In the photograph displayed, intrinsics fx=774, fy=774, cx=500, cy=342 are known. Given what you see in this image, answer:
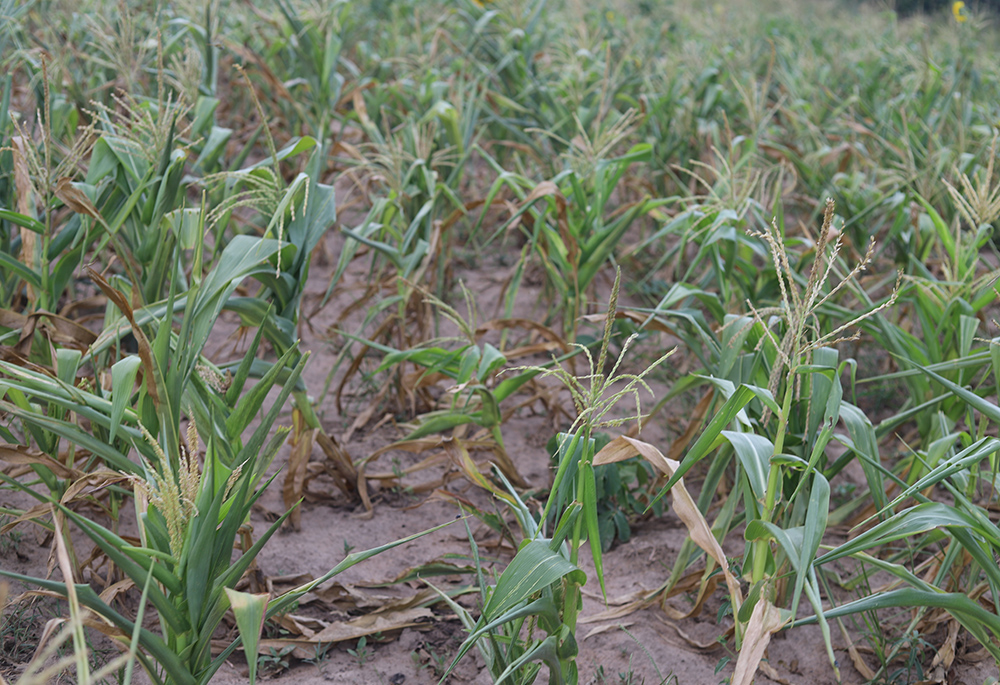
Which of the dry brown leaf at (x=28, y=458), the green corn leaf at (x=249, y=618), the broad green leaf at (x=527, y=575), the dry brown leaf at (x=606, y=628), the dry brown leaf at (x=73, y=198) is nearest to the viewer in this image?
the green corn leaf at (x=249, y=618)

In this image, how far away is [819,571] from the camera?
1.74 meters

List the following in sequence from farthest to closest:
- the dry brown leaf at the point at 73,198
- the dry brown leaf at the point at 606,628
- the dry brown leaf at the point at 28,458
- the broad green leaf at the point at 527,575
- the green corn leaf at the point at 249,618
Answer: the dry brown leaf at the point at 606,628 → the dry brown leaf at the point at 73,198 → the dry brown leaf at the point at 28,458 → the broad green leaf at the point at 527,575 → the green corn leaf at the point at 249,618

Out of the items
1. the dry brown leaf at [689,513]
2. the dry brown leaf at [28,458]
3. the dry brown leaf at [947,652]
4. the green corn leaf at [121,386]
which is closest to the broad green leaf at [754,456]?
the dry brown leaf at [689,513]

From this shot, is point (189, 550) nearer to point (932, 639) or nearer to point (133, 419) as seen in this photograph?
point (133, 419)

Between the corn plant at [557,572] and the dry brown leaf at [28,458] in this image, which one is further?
the dry brown leaf at [28,458]

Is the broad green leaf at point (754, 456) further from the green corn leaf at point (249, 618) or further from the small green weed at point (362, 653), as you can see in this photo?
the small green weed at point (362, 653)

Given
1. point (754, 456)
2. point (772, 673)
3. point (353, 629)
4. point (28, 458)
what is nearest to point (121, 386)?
point (28, 458)

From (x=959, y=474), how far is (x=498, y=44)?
3397mm

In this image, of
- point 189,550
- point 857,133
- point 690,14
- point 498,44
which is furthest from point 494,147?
point 690,14

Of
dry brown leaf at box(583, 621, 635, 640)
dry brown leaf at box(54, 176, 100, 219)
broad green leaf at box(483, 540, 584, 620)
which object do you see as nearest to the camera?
broad green leaf at box(483, 540, 584, 620)

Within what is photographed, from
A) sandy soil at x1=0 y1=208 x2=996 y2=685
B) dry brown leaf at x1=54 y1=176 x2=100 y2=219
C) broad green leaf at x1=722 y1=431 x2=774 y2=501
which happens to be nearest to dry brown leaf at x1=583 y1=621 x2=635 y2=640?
sandy soil at x1=0 y1=208 x2=996 y2=685

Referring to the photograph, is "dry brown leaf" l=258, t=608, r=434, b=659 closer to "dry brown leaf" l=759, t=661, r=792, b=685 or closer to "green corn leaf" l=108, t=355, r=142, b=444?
"green corn leaf" l=108, t=355, r=142, b=444

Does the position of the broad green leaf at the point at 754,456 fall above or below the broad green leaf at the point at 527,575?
above

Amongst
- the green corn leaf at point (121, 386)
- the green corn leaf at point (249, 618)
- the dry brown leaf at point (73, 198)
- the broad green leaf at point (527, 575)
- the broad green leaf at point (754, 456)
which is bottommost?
the broad green leaf at point (527, 575)
